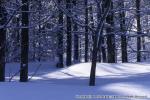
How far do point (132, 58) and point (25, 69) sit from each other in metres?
29.4

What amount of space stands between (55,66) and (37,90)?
22.2m

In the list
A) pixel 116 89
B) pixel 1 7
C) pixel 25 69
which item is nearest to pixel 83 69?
pixel 25 69

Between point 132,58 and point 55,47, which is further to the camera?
point 132,58

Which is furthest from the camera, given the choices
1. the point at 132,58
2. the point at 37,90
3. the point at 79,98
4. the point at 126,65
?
the point at 132,58

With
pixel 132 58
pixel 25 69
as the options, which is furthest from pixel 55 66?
pixel 132 58

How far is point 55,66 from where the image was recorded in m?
31.4

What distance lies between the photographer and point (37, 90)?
30.3 feet

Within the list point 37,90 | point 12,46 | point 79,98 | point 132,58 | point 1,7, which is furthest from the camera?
point 132,58

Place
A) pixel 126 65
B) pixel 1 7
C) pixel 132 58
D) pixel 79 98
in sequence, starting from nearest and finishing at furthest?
pixel 79 98
pixel 1 7
pixel 126 65
pixel 132 58

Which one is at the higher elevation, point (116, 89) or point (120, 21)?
point (120, 21)

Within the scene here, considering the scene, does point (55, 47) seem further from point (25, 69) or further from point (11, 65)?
point (25, 69)

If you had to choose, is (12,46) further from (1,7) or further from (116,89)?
(116,89)

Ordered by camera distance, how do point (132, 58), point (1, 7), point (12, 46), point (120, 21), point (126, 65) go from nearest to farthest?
point (1, 7), point (126, 65), point (120, 21), point (12, 46), point (132, 58)

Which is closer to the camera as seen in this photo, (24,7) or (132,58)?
(24,7)
